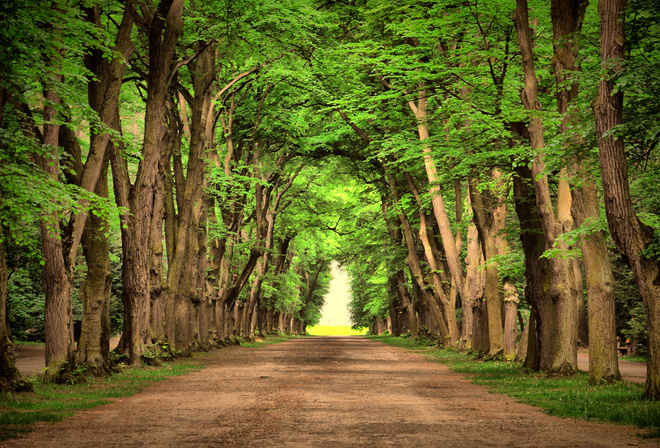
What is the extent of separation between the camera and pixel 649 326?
1078 cm

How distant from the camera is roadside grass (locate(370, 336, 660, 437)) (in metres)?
9.57

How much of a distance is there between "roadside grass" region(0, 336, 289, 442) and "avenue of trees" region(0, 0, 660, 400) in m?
0.60

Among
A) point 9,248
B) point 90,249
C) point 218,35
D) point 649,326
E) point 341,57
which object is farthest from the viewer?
point 9,248

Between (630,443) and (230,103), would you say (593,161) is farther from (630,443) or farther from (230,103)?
(230,103)

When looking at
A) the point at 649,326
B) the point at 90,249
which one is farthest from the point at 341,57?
the point at 649,326

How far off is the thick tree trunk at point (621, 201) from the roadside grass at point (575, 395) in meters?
0.82

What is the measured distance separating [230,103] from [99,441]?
2266 cm

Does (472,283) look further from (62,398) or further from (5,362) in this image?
(5,362)

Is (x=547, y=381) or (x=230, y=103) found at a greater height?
(x=230, y=103)

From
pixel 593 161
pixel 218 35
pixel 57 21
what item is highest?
pixel 218 35

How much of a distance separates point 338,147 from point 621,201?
70.0 ft

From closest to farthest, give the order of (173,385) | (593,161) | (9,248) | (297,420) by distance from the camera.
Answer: (297,420) < (593,161) < (173,385) < (9,248)

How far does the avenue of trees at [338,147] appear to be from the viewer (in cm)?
1093

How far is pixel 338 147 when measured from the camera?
103 ft
